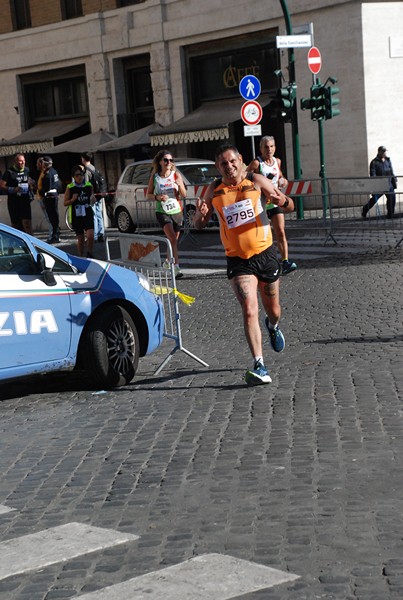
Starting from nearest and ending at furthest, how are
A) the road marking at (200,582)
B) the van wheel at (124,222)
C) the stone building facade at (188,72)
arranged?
the road marking at (200,582)
the van wheel at (124,222)
the stone building facade at (188,72)

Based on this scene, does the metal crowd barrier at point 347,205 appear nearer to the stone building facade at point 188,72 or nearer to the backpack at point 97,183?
the backpack at point 97,183

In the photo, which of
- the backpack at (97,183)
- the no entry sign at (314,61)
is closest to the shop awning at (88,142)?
the no entry sign at (314,61)

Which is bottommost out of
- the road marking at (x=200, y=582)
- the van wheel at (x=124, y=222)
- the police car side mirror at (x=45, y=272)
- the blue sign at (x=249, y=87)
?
the van wheel at (x=124, y=222)

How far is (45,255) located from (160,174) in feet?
24.9

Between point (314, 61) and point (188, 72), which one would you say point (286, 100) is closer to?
point (314, 61)

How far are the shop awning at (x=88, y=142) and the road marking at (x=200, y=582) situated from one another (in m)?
34.2

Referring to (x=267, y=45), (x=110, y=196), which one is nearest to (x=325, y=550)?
(x=110, y=196)

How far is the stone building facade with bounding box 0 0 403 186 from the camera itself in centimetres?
3172

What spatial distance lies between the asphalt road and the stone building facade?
21692mm

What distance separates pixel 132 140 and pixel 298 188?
17.7 meters

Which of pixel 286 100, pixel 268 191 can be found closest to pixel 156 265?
pixel 268 191

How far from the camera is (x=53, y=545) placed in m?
5.37

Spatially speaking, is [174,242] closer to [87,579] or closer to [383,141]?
[87,579]

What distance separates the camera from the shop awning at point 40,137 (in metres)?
41.0
